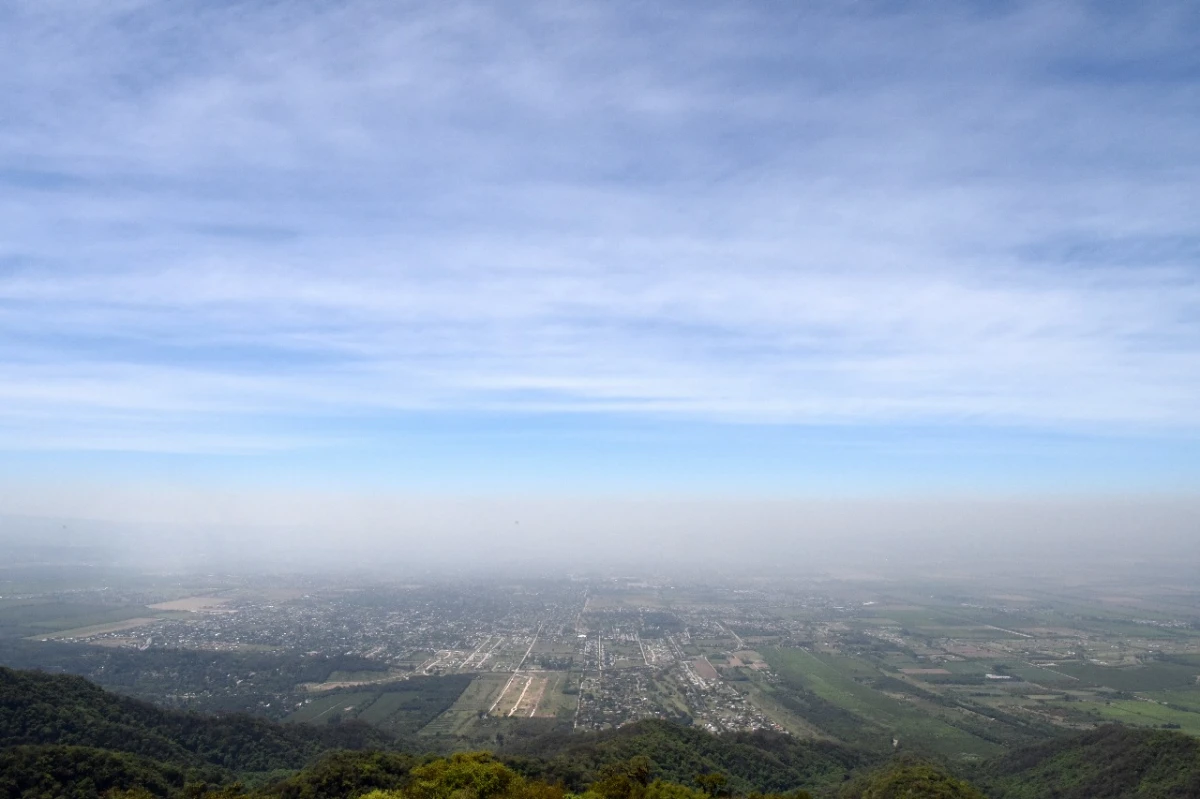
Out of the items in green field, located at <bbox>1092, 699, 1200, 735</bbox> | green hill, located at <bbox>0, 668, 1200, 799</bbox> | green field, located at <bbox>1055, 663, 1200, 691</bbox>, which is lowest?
green field, located at <bbox>1055, 663, 1200, 691</bbox>

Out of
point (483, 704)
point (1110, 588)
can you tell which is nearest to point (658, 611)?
point (483, 704)

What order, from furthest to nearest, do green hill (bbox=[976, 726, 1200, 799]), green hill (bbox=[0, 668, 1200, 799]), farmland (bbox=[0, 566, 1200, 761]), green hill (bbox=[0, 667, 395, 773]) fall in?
1. farmland (bbox=[0, 566, 1200, 761])
2. green hill (bbox=[0, 667, 395, 773])
3. green hill (bbox=[976, 726, 1200, 799])
4. green hill (bbox=[0, 668, 1200, 799])

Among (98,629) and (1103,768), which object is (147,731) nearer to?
(1103,768)

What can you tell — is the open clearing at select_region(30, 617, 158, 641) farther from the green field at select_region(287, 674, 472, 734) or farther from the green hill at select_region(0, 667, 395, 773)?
the green hill at select_region(0, 667, 395, 773)

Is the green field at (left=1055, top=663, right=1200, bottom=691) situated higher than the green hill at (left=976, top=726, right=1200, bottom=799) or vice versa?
the green hill at (left=976, top=726, right=1200, bottom=799)

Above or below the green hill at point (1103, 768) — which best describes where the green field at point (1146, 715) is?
below

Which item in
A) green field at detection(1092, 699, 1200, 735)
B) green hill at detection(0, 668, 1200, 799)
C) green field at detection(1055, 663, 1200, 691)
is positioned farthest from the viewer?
green field at detection(1055, 663, 1200, 691)

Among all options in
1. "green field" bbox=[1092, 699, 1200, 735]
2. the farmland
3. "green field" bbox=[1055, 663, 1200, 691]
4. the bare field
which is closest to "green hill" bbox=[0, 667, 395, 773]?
the farmland

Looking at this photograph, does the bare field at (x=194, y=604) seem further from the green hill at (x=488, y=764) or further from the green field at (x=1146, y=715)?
the green field at (x=1146, y=715)

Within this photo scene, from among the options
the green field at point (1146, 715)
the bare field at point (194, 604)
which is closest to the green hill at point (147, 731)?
the green field at point (1146, 715)

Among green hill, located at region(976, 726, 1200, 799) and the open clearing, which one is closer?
green hill, located at region(976, 726, 1200, 799)

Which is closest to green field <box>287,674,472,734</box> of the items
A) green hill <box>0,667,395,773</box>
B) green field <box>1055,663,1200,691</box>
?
green hill <box>0,667,395,773</box>
